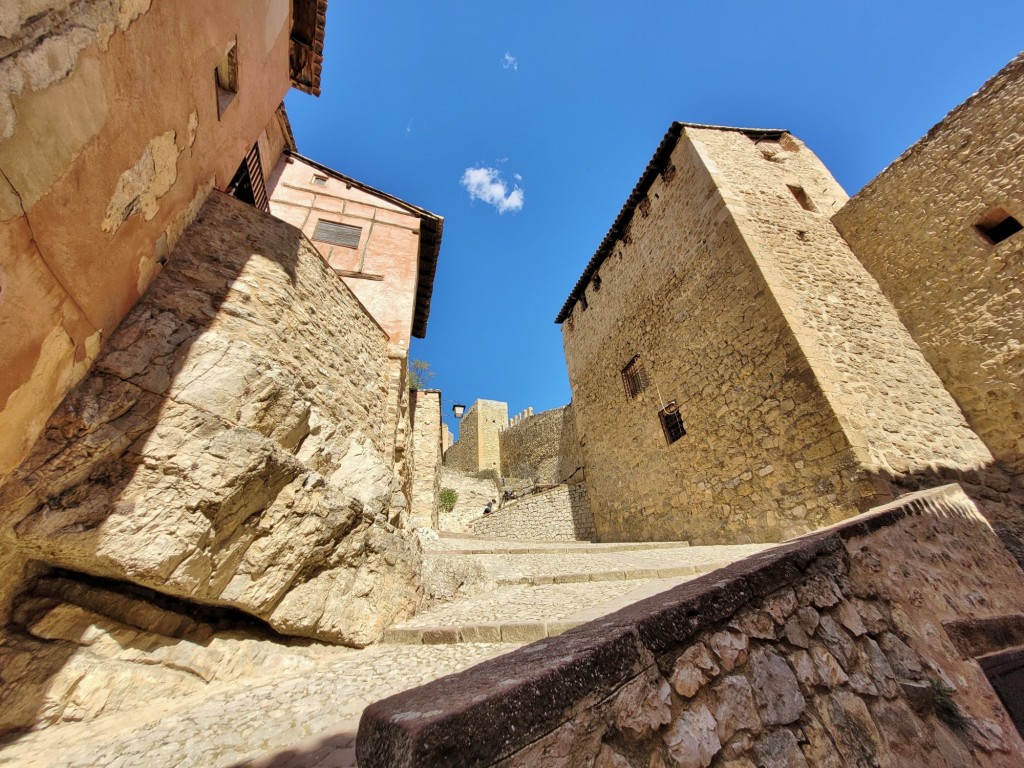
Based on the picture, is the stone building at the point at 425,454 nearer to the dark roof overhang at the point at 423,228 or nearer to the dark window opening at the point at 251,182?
the dark roof overhang at the point at 423,228

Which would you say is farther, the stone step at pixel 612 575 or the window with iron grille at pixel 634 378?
the window with iron grille at pixel 634 378

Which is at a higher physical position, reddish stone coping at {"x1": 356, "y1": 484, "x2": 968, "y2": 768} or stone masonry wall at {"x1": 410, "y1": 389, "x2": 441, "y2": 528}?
stone masonry wall at {"x1": 410, "y1": 389, "x2": 441, "y2": 528}

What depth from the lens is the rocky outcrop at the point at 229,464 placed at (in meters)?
2.42

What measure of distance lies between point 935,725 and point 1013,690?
5.44 ft

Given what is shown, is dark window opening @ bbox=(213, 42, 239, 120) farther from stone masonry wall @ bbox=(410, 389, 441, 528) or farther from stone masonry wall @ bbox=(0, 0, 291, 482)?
stone masonry wall @ bbox=(410, 389, 441, 528)

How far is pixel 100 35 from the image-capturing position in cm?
235

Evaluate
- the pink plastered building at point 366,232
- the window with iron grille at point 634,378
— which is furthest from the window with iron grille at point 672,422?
the pink plastered building at point 366,232

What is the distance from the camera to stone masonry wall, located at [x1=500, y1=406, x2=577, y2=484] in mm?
19250

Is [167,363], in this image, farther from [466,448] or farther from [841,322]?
[466,448]

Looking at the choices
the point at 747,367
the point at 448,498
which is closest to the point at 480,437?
the point at 448,498

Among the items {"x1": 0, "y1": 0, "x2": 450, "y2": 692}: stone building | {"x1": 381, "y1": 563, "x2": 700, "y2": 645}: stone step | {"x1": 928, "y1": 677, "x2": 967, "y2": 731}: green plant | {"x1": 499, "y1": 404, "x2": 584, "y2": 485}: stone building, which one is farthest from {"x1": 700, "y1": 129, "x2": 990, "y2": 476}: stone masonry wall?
{"x1": 499, "y1": 404, "x2": 584, "y2": 485}: stone building

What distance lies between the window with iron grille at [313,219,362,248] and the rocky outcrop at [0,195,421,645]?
350 centimetres

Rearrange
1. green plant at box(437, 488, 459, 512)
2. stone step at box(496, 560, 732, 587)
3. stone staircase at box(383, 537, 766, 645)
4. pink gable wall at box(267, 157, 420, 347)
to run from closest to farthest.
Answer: stone staircase at box(383, 537, 766, 645), stone step at box(496, 560, 732, 587), pink gable wall at box(267, 157, 420, 347), green plant at box(437, 488, 459, 512)

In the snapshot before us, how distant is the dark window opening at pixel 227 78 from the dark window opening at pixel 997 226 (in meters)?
10.9
